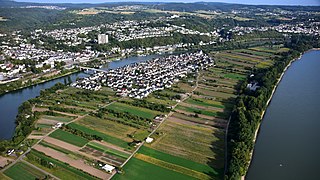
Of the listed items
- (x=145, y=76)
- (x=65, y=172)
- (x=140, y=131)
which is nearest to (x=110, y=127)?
(x=140, y=131)

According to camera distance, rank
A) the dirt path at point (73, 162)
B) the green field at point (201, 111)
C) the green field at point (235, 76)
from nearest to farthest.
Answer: the dirt path at point (73, 162)
the green field at point (201, 111)
the green field at point (235, 76)

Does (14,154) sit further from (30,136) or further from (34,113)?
(34,113)

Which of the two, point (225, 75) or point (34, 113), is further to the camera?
point (225, 75)

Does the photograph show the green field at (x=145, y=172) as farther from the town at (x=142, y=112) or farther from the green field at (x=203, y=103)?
the green field at (x=203, y=103)

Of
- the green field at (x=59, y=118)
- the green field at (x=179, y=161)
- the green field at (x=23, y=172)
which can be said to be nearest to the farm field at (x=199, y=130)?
the green field at (x=179, y=161)

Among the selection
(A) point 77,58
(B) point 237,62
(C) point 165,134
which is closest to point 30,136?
(C) point 165,134

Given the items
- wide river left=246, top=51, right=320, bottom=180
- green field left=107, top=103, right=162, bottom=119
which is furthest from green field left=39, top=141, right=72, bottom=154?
wide river left=246, top=51, right=320, bottom=180
